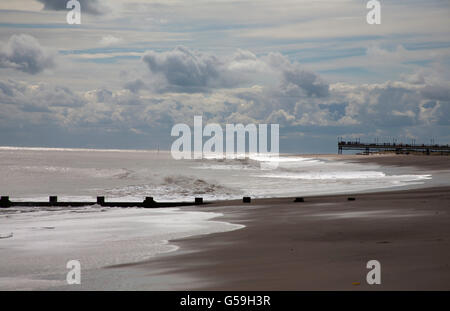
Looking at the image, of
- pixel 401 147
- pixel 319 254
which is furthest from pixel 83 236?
pixel 401 147

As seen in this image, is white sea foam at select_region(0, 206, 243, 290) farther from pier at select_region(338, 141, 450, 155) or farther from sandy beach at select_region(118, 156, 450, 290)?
pier at select_region(338, 141, 450, 155)

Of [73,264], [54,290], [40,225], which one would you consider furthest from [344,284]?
[40,225]

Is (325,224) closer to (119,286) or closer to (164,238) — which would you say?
(164,238)

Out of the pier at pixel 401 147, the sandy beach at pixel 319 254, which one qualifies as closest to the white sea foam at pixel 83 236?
the sandy beach at pixel 319 254

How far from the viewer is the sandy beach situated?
7.78 m

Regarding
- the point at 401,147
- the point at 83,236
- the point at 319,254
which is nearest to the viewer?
the point at 319,254

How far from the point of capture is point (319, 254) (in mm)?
10055

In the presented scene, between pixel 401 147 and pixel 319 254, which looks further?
pixel 401 147

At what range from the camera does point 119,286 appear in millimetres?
8078

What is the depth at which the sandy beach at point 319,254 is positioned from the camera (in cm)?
778

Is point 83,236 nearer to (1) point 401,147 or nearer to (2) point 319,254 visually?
(2) point 319,254

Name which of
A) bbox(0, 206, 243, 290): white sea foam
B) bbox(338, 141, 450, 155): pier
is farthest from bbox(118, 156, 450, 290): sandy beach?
bbox(338, 141, 450, 155): pier

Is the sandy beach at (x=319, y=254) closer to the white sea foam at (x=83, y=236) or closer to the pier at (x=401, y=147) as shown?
the white sea foam at (x=83, y=236)
